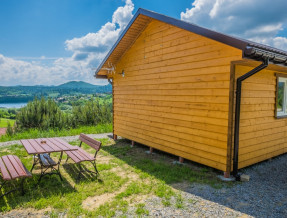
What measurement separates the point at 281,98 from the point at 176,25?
393cm

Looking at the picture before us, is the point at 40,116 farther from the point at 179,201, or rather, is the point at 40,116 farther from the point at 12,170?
the point at 179,201

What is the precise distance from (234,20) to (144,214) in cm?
832

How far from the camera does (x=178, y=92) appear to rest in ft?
18.4

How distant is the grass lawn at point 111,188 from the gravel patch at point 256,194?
0.34 metres

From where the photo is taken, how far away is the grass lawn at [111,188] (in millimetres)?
3299

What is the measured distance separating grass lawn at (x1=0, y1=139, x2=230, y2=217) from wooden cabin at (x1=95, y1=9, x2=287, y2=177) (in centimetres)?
65

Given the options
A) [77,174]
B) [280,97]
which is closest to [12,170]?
[77,174]

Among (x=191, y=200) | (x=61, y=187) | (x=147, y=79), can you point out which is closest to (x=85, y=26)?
(x=147, y=79)

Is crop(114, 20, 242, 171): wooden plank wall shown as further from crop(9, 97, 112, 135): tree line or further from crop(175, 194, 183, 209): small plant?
crop(9, 97, 112, 135): tree line

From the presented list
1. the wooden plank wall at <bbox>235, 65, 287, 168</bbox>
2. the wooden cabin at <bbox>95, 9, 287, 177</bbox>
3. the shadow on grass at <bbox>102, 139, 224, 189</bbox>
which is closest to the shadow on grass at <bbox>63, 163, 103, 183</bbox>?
the shadow on grass at <bbox>102, 139, 224, 189</bbox>

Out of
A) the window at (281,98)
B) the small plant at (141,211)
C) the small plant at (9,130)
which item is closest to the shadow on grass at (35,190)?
the small plant at (141,211)

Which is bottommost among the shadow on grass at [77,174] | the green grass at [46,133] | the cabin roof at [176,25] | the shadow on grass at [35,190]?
the green grass at [46,133]

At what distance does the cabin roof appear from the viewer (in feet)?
11.5

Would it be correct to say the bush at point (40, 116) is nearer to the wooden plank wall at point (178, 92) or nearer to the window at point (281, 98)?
the wooden plank wall at point (178, 92)
